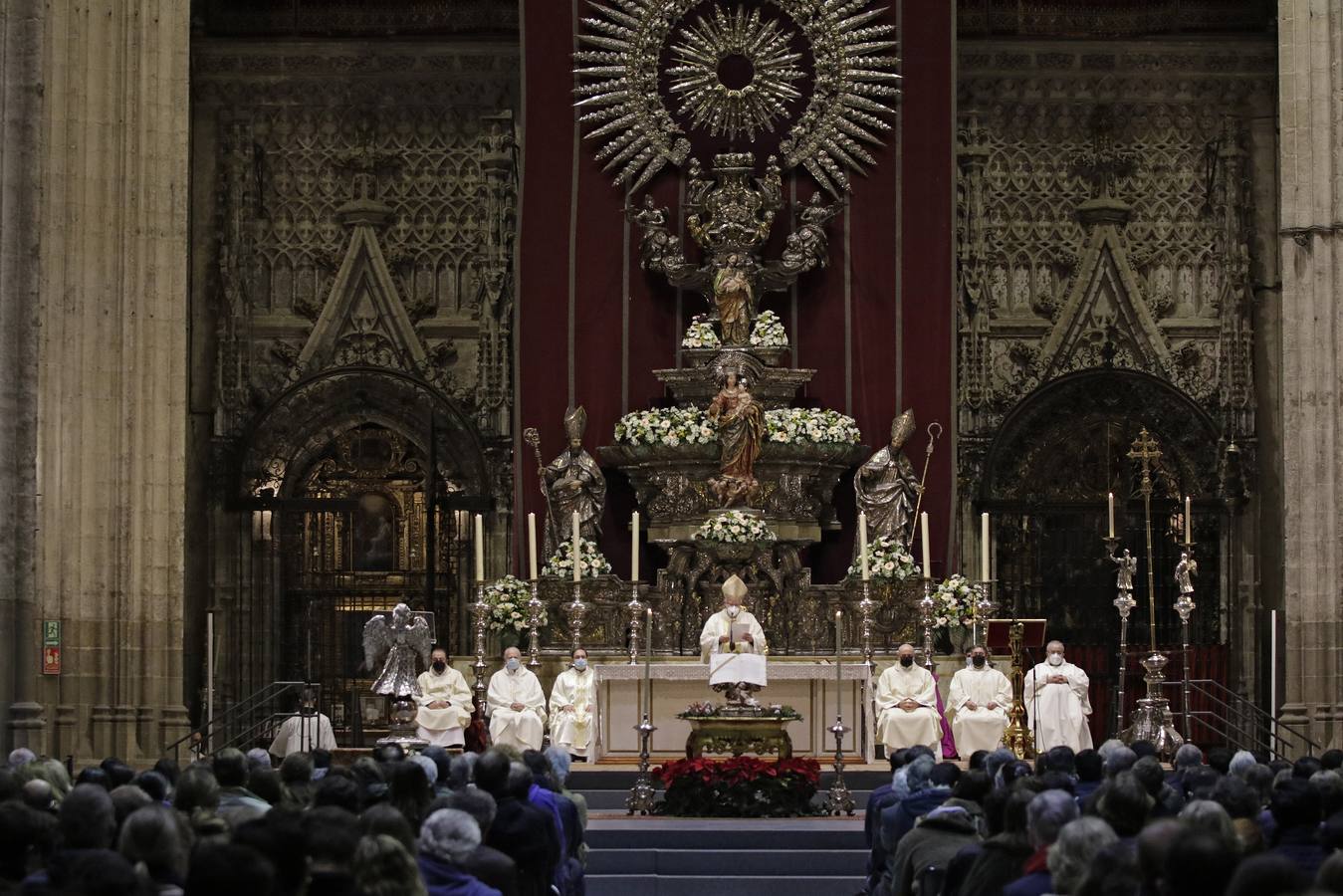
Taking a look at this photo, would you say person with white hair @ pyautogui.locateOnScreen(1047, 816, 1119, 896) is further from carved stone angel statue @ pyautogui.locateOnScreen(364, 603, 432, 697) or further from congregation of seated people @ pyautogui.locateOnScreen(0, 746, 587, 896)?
carved stone angel statue @ pyautogui.locateOnScreen(364, 603, 432, 697)

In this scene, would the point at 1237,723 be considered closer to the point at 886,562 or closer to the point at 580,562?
the point at 886,562

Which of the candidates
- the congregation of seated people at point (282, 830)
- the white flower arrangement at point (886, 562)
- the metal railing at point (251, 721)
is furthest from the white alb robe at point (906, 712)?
the congregation of seated people at point (282, 830)

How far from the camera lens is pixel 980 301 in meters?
25.6

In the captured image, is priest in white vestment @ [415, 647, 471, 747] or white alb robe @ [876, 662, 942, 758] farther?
white alb robe @ [876, 662, 942, 758]

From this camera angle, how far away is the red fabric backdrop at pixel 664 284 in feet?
78.9

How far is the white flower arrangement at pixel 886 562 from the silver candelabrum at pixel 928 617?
32 centimetres

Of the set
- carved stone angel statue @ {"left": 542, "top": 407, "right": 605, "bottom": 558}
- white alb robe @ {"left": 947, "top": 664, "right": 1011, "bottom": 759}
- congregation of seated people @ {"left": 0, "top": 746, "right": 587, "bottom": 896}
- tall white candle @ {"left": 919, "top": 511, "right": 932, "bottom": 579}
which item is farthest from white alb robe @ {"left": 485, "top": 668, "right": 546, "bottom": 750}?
congregation of seated people @ {"left": 0, "top": 746, "right": 587, "bottom": 896}

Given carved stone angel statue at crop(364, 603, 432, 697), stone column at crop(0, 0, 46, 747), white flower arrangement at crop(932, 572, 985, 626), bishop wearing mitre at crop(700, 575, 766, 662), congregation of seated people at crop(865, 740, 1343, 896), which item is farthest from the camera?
white flower arrangement at crop(932, 572, 985, 626)

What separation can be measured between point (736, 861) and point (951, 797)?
15.6 ft

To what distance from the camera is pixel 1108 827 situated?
26.7 ft

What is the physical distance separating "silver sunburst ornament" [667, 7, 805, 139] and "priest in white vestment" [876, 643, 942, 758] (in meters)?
6.34

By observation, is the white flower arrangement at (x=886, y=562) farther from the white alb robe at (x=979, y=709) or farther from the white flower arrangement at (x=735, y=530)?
the white alb robe at (x=979, y=709)

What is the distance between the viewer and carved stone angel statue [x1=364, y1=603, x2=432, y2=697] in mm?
19234

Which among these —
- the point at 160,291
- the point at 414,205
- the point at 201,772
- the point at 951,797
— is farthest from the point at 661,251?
the point at 201,772
